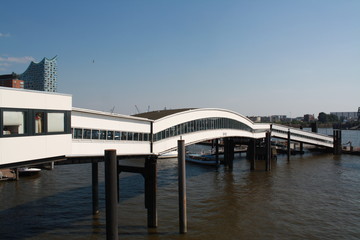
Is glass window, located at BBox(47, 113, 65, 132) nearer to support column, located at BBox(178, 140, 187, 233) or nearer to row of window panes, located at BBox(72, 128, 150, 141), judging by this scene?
row of window panes, located at BBox(72, 128, 150, 141)

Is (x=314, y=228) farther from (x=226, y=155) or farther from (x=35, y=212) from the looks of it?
(x=226, y=155)

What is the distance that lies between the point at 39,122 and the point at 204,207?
18.8 meters

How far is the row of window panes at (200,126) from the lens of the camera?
95.2 feet

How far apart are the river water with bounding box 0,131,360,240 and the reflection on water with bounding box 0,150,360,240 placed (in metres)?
0.08

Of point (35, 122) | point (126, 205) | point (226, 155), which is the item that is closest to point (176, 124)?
point (126, 205)

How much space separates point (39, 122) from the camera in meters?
14.9

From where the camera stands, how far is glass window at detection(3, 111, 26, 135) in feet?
42.9

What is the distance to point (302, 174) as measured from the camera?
1811 inches

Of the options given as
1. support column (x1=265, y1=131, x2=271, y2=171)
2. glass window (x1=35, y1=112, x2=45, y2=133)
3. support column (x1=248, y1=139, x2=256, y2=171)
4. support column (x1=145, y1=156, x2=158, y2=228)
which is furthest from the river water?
glass window (x1=35, y1=112, x2=45, y2=133)

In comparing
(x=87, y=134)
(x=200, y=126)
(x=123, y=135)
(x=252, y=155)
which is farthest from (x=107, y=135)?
(x=252, y=155)

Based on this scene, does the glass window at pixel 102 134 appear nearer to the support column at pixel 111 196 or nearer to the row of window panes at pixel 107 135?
the row of window panes at pixel 107 135

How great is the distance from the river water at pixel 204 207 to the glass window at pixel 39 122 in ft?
33.1

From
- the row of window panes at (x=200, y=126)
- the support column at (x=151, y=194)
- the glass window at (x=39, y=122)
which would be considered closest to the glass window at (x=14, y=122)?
the glass window at (x=39, y=122)

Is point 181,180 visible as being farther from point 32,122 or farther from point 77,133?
point 32,122
